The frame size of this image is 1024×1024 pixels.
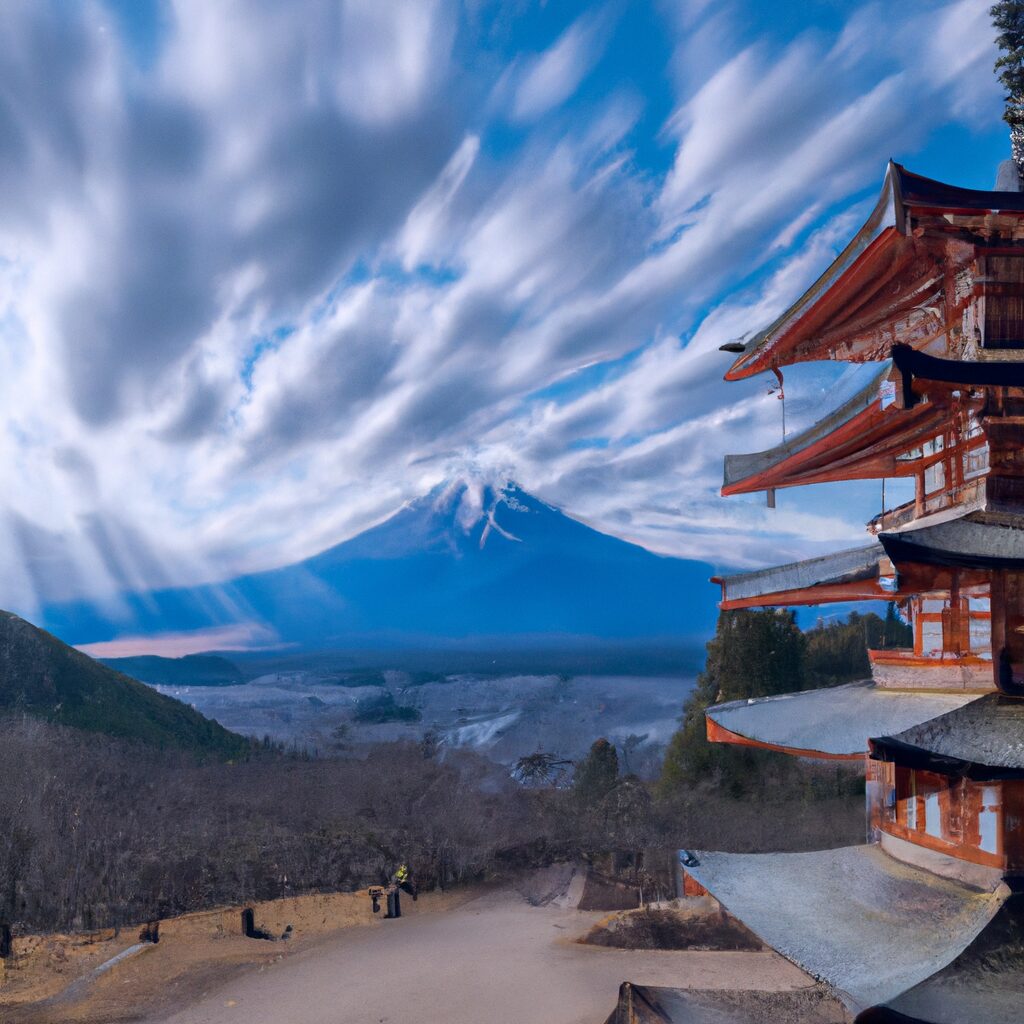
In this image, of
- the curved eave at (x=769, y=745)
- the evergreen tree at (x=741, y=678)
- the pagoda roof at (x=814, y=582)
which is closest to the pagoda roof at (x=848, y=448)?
the pagoda roof at (x=814, y=582)

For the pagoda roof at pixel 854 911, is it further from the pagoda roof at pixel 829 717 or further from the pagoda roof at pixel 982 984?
the pagoda roof at pixel 829 717

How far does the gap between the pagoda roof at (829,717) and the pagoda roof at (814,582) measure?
0.93m

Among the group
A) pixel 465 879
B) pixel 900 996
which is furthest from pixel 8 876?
pixel 900 996

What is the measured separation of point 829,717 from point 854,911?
62.9 inches

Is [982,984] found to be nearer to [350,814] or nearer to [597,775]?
[350,814]

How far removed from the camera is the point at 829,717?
7.21 meters

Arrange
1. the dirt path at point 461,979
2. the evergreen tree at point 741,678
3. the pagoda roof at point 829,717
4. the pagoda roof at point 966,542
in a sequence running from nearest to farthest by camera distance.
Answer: the pagoda roof at point 966,542 → the pagoda roof at point 829,717 → the dirt path at point 461,979 → the evergreen tree at point 741,678

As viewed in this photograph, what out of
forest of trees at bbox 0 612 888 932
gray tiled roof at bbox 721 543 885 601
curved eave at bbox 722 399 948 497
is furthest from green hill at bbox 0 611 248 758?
curved eave at bbox 722 399 948 497

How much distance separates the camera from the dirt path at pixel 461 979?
10836mm

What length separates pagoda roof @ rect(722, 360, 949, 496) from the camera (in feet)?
21.8

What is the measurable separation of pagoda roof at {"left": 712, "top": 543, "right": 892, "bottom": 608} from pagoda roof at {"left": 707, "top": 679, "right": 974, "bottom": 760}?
0.93 metres

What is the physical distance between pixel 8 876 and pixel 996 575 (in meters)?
16.8

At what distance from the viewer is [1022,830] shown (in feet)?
18.7

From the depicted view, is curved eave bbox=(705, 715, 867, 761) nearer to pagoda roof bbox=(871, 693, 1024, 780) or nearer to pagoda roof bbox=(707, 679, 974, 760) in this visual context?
pagoda roof bbox=(707, 679, 974, 760)
